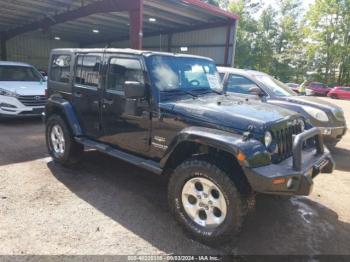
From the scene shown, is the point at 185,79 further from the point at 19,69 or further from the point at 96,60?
the point at 19,69

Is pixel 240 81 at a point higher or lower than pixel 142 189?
higher

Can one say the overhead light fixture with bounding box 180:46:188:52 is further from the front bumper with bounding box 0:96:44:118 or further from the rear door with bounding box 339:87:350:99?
the rear door with bounding box 339:87:350:99

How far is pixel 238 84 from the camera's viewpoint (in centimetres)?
709

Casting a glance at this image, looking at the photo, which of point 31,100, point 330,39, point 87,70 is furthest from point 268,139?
point 330,39

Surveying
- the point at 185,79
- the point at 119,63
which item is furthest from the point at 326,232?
the point at 119,63

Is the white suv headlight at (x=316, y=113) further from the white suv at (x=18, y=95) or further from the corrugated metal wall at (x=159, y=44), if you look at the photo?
the corrugated metal wall at (x=159, y=44)

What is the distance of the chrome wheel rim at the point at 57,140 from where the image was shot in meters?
5.10

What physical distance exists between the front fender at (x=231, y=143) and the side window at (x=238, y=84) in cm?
410

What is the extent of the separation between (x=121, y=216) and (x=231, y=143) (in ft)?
5.60

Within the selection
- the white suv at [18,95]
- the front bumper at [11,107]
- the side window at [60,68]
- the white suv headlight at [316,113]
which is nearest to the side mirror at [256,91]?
the white suv headlight at [316,113]

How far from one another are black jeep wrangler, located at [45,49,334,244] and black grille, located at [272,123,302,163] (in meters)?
0.01

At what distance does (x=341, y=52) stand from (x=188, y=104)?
41.2 metres

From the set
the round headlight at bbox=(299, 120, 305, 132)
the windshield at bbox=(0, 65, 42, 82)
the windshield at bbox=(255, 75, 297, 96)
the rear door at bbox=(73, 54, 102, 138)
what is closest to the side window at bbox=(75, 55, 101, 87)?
the rear door at bbox=(73, 54, 102, 138)

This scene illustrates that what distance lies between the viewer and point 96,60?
175 inches
